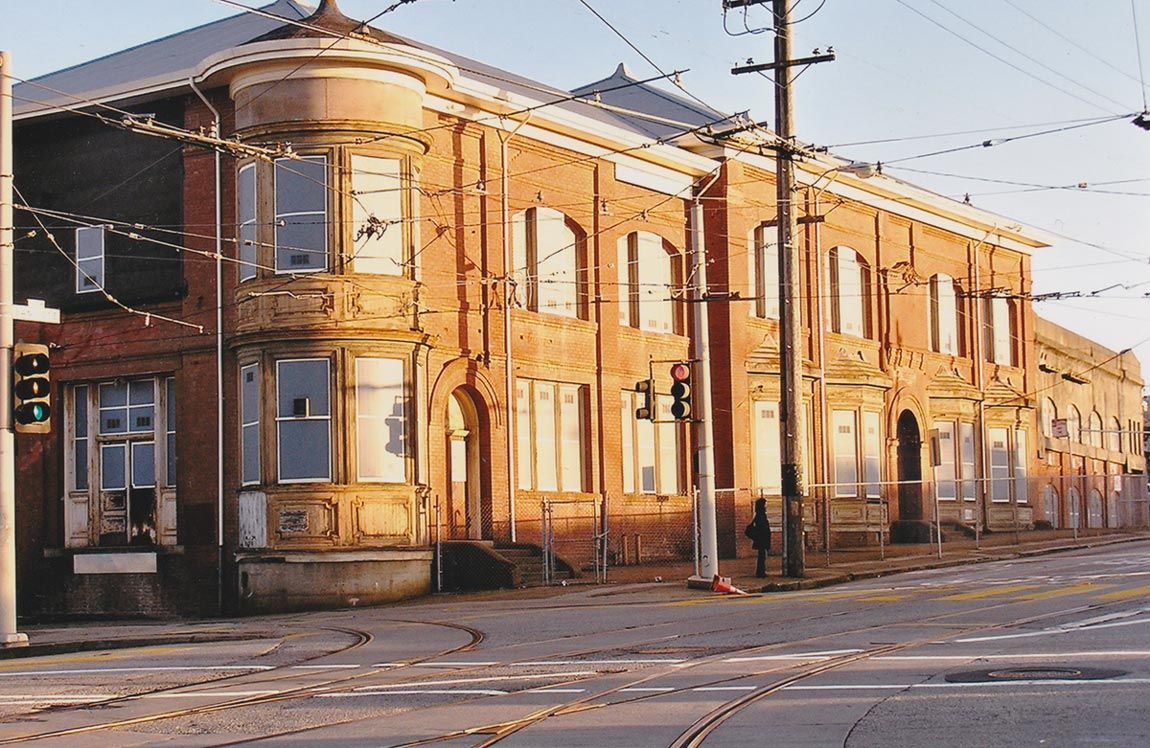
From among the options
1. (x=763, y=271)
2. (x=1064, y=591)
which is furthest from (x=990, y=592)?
(x=763, y=271)

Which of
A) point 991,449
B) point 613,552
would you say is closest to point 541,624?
point 613,552

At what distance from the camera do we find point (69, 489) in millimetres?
35188

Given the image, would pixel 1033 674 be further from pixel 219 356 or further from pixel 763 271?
pixel 763 271

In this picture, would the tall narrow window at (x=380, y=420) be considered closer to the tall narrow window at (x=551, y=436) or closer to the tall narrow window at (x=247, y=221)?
the tall narrow window at (x=247, y=221)

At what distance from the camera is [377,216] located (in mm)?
32062

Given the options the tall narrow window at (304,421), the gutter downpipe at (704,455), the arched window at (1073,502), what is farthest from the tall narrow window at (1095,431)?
the tall narrow window at (304,421)

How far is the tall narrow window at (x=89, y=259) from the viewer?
34.8 m

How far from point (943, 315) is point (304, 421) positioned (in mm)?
25933

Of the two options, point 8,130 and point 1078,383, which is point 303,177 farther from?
point 1078,383

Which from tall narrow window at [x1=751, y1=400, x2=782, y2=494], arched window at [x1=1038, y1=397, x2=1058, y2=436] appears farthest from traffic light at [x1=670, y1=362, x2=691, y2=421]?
arched window at [x1=1038, y1=397, x2=1058, y2=436]

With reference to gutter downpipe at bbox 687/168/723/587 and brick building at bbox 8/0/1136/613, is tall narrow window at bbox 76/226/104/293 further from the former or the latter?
gutter downpipe at bbox 687/168/723/587

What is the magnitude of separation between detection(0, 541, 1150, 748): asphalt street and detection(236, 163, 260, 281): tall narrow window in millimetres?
8937

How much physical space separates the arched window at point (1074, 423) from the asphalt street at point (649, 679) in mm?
35293

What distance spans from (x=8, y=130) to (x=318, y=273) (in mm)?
9453
